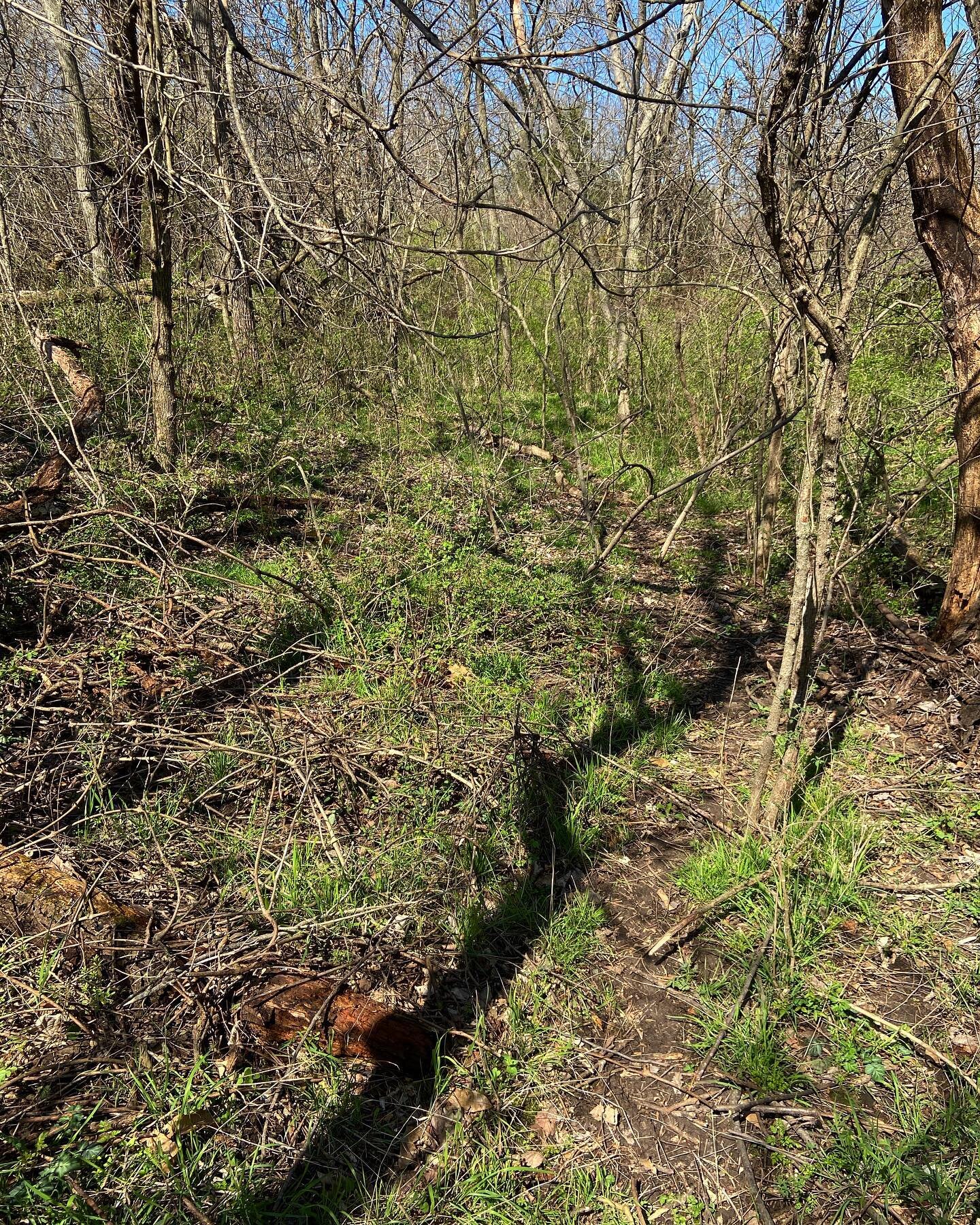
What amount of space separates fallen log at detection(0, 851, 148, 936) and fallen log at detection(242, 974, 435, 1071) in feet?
1.89

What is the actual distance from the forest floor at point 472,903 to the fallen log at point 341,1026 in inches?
1.5

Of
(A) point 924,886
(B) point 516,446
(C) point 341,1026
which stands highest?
(B) point 516,446

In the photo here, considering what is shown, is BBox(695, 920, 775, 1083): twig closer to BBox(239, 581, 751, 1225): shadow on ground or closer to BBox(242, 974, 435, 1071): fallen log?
BBox(239, 581, 751, 1225): shadow on ground

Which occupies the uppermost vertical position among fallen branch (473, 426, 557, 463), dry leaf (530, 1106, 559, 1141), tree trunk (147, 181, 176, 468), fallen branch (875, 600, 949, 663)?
tree trunk (147, 181, 176, 468)

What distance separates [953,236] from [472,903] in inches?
150

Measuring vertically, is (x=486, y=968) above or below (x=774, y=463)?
below

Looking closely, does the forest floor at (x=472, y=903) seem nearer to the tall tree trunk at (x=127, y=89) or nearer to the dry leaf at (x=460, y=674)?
the dry leaf at (x=460, y=674)

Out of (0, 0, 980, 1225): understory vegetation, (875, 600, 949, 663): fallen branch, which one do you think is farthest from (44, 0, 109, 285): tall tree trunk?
(875, 600, 949, 663): fallen branch

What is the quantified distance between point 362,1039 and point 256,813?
45.0 inches

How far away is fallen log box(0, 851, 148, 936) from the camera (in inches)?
101

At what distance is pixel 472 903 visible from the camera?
2.88 meters

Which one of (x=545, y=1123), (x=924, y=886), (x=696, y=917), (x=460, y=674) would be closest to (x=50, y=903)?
(x=545, y=1123)

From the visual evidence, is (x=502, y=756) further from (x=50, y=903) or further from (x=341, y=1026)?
(x=50, y=903)

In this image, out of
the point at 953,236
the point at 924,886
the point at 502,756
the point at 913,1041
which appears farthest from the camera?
the point at 953,236
